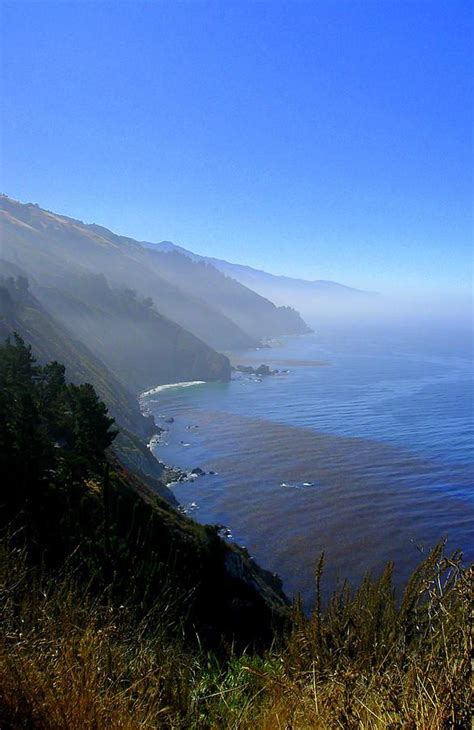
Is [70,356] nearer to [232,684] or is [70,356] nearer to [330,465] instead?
[330,465]

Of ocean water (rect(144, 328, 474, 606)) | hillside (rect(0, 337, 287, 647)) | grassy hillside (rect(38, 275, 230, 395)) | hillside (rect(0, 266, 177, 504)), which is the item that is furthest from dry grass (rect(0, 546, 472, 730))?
grassy hillside (rect(38, 275, 230, 395))

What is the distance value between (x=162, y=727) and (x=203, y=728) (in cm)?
30

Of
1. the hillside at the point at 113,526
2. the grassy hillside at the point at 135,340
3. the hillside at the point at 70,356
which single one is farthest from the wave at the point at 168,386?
the hillside at the point at 113,526

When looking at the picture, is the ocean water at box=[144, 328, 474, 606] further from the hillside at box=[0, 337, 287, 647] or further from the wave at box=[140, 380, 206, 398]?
the hillside at box=[0, 337, 287, 647]

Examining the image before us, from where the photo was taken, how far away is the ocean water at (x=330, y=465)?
39.9 meters

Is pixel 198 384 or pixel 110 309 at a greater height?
pixel 110 309

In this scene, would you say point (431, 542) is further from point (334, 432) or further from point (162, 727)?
point (162, 727)

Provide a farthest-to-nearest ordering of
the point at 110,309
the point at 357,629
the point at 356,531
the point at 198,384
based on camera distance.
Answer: the point at 110,309, the point at 198,384, the point at 356,531, the point at 357,629

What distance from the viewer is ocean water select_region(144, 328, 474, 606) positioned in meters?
39.9

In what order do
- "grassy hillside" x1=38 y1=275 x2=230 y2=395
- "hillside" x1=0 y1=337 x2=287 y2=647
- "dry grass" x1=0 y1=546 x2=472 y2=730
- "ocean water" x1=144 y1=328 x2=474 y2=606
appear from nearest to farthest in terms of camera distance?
"dry grass" x1=0 y1=546 x2=472 y2=730
"hillside" x1=0 y1=337 x2=287 y2=647
"ocean water" x1=144 y1=328 x2=474 y2=606
"grassy hillside" x1=38 y1=275 x2=230 y2=395

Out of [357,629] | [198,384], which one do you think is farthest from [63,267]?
[357,629]

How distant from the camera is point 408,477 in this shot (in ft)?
177

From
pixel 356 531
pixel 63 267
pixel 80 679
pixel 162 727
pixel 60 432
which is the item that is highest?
pixel 63 267

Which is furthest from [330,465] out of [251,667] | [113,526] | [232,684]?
[232,684]
